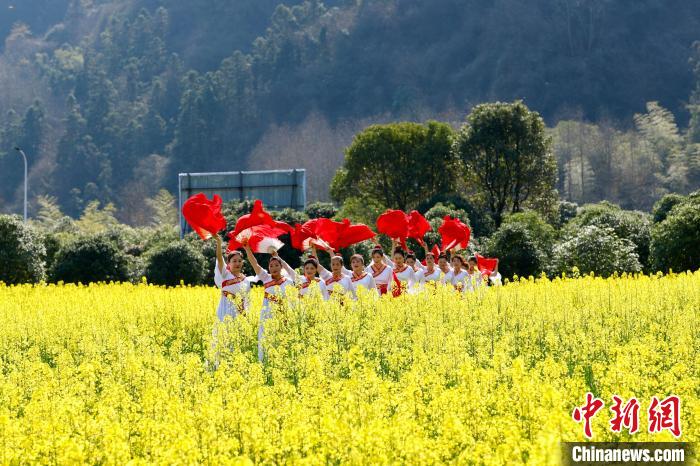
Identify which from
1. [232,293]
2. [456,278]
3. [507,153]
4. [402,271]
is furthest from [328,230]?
[507,153]

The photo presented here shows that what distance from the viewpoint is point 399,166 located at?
150 ft

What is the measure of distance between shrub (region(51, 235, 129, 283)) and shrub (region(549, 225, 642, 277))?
11.7 meters

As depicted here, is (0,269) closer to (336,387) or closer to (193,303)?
(193,303)

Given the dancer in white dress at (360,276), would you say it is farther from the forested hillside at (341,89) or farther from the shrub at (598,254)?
the forested hillside at (341,89)

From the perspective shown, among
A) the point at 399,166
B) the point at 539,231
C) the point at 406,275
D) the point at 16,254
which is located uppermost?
the point at 399,166

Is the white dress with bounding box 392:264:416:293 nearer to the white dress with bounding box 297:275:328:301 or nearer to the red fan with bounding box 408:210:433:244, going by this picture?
the red fan with bounding box 408:210:433:244

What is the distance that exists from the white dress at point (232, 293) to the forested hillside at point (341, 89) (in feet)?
274

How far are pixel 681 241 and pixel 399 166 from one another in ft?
77.3

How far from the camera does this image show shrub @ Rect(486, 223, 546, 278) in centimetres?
2652

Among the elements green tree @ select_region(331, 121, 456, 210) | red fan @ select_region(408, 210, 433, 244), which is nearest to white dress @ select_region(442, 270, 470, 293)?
red fan @ select_region(408, 210, 433, 244)

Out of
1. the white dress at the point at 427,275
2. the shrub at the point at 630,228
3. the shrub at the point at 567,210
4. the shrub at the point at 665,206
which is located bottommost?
the white dress at the point at 427,275

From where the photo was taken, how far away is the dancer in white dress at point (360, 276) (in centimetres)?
1332

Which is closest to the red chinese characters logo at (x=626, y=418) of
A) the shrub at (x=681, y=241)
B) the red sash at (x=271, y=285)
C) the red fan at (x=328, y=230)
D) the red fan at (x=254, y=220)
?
the red sash at (x=271, y=285)

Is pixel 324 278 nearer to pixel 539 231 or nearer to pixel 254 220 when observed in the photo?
pixel 254 220
